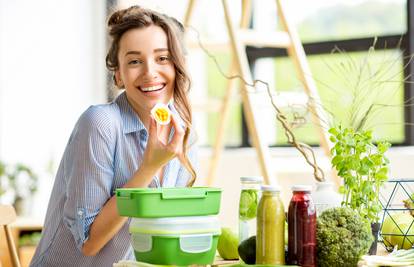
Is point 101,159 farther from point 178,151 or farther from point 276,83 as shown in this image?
point 276,83

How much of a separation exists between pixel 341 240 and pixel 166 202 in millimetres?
371

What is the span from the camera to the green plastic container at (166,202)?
1.60 meters

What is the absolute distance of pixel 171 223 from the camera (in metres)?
1.62

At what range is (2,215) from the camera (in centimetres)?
221

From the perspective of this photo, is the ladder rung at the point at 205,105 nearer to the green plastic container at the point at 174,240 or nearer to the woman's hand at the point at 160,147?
the woman's hand at the point at 160,147

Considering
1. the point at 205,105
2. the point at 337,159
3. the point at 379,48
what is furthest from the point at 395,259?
the point at 379,48

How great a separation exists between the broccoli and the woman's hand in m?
0.35

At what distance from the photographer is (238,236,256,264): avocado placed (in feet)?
5.52

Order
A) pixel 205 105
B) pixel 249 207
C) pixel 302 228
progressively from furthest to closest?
pixel 205 105 → pixel 249 207 → pixel 302 228

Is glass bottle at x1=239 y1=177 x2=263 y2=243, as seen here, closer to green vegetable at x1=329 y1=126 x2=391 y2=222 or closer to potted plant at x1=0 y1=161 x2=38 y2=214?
green vegetable at x1=329 y1=126 x2=391 y2=222

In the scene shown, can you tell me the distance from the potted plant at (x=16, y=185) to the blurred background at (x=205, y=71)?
1 centimetres

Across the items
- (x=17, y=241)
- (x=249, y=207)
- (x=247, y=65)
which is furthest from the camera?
(x=17, y=241)

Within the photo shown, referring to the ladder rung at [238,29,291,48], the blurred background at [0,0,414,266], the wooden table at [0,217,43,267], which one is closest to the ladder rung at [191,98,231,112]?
the blurred background at [0,0,414,266]

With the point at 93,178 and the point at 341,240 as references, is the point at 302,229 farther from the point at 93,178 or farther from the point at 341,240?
the point at 93,178
